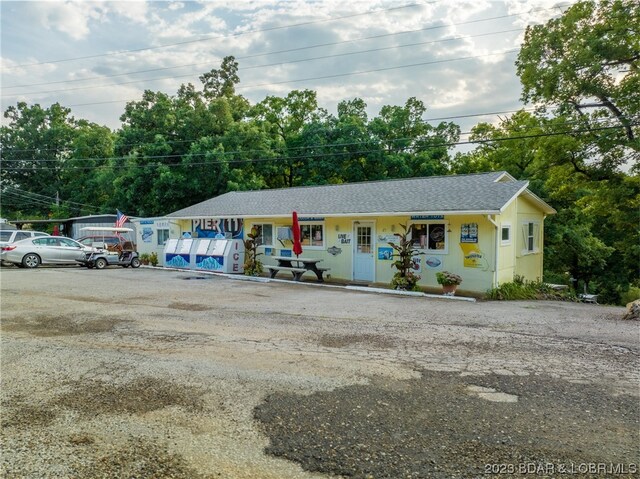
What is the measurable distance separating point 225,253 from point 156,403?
14337mm

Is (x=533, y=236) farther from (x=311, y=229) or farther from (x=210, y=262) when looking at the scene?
(x=210, y=262)

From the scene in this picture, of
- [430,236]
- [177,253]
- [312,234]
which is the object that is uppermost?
[312,234]

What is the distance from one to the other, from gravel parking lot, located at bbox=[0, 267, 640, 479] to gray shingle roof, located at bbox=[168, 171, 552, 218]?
5466 mm

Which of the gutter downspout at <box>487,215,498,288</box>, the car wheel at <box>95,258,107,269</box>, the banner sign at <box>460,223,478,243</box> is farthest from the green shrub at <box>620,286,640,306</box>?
the car wheel at <box>95,258,107,269</box>

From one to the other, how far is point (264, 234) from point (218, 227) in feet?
9.03

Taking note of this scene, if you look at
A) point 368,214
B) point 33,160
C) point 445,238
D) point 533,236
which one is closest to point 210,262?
point 368,214

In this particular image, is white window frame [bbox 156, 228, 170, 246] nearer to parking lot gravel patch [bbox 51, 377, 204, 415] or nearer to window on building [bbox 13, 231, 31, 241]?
window on building [bbox 13, 231, 31, 241]

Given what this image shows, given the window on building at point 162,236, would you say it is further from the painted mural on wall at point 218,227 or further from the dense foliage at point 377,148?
the dense foliage at point 377,148

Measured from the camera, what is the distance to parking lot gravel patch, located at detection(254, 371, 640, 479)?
3289mm

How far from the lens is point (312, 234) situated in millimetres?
17156

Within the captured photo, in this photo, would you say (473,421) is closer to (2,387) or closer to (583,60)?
(2,387)

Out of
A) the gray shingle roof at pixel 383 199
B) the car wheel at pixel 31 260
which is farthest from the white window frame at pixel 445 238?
the car wheel at pixel 31 260

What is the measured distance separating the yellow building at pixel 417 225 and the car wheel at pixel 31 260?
24.1 ft

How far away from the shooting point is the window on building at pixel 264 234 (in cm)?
1858
